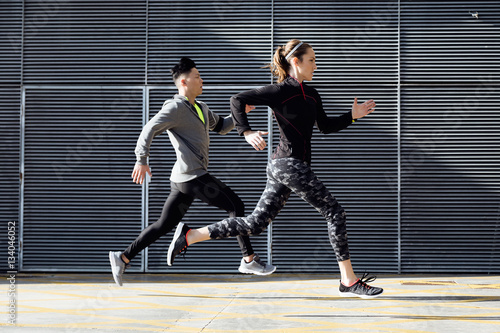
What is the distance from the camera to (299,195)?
5.10 m

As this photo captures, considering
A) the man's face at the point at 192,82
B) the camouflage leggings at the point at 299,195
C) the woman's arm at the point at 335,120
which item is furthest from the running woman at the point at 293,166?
the man's face at the point at 192,82

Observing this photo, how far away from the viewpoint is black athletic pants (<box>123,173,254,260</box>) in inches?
219

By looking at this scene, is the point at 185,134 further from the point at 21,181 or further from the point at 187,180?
the point at 21,181

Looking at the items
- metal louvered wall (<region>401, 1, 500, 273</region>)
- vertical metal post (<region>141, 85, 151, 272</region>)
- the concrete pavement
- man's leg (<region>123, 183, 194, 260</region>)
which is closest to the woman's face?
man's leg (<region>123, 183, 194, 260</region>)

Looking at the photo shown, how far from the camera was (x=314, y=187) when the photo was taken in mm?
5020

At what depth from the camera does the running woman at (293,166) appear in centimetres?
505

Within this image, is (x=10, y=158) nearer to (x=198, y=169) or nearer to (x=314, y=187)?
(x=198, y=169)

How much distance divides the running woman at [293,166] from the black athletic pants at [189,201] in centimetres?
30

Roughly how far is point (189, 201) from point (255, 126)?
9.43ft

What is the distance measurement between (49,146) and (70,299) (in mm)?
2891

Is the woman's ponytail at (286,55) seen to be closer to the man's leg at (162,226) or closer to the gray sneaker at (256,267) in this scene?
the man's leg at (162,226)

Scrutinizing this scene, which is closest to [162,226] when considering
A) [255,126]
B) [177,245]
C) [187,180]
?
[177,245]

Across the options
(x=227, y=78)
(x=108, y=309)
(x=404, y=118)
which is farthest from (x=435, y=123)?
(x=108, y=309)

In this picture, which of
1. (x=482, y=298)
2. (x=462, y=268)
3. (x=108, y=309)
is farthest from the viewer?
(x=462, y=268)
